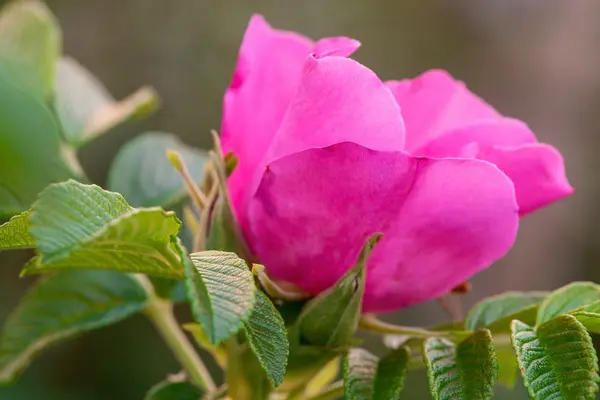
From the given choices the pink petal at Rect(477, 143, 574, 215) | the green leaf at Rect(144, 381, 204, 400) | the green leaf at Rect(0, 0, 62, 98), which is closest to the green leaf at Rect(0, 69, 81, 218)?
the green leaf at Rect(0, 0, 62, 98)

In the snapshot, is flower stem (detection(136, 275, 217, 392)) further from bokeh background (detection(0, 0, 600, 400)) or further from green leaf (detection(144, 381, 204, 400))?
bokeh background (detection(0, 0, 600, 400))

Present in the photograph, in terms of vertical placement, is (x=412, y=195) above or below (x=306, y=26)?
above

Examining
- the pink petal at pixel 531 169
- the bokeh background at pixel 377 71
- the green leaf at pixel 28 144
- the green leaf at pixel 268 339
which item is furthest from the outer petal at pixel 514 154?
the bokeh background at pixel 377 71

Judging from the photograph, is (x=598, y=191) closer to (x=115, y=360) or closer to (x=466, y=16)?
(x=466, y=16)

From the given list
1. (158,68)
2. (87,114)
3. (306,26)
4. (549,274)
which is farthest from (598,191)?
(87,114)

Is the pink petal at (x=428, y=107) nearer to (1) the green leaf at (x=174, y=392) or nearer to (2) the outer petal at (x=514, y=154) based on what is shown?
(2) the outer petal at (x=514, y=154)

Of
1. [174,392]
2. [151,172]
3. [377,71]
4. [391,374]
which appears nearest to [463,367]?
[391,374]
